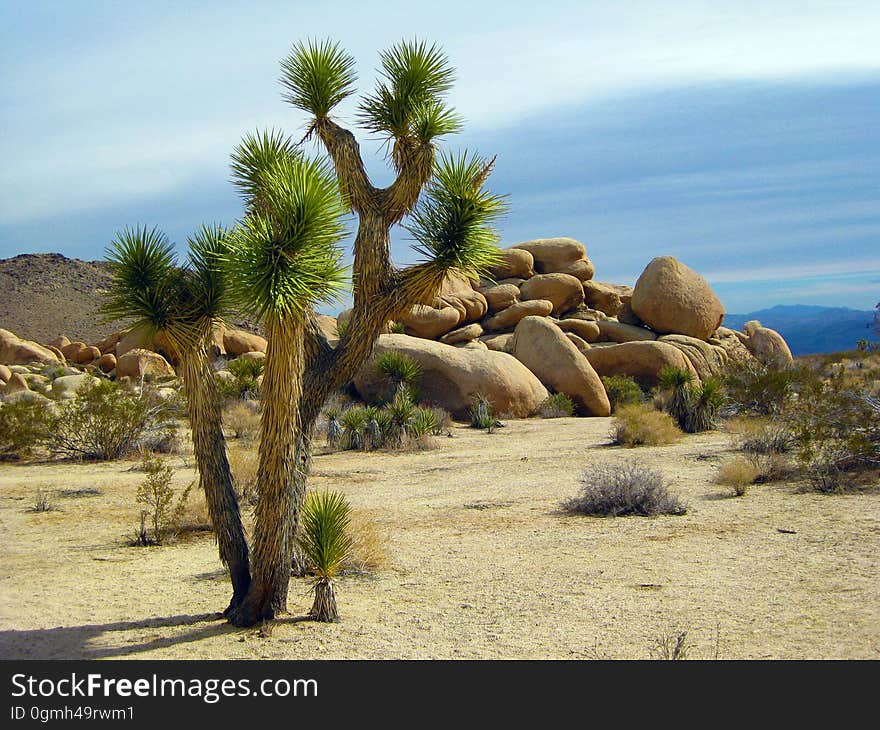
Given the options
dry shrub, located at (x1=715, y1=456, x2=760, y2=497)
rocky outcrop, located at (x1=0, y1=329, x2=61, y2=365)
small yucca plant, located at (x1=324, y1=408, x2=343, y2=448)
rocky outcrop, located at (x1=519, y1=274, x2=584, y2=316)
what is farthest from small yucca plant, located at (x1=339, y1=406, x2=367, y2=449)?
rocky outcrop, located at (x1=0, y1=329, x2=61, y2=365)

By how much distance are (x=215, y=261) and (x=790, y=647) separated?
494cm

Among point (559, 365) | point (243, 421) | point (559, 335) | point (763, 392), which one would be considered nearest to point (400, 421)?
point (243, 421)

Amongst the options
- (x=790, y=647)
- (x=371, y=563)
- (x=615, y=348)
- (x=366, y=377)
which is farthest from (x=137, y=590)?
(x=615, y=348)

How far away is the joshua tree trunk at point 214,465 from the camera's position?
23.0ft

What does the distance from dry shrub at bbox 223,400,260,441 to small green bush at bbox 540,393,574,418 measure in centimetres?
759

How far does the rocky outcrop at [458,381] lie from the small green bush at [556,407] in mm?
260

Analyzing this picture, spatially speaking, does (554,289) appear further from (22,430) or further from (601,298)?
(22,430)

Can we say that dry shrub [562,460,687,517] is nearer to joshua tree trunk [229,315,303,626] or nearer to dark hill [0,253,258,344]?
joshua tree trunk [229,315,303,626]

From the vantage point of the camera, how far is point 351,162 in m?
7.84

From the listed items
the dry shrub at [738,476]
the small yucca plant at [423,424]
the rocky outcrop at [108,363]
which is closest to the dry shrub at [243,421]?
the small yucca plant at [423,424]

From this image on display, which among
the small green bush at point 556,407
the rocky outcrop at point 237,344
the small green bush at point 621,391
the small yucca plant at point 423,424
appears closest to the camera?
the small yucca plant at point 423,424

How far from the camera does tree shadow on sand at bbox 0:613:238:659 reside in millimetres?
6477

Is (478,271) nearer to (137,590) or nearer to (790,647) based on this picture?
(790,647)

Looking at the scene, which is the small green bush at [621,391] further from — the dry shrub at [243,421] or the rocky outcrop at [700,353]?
the dry shrub at [243,421]
